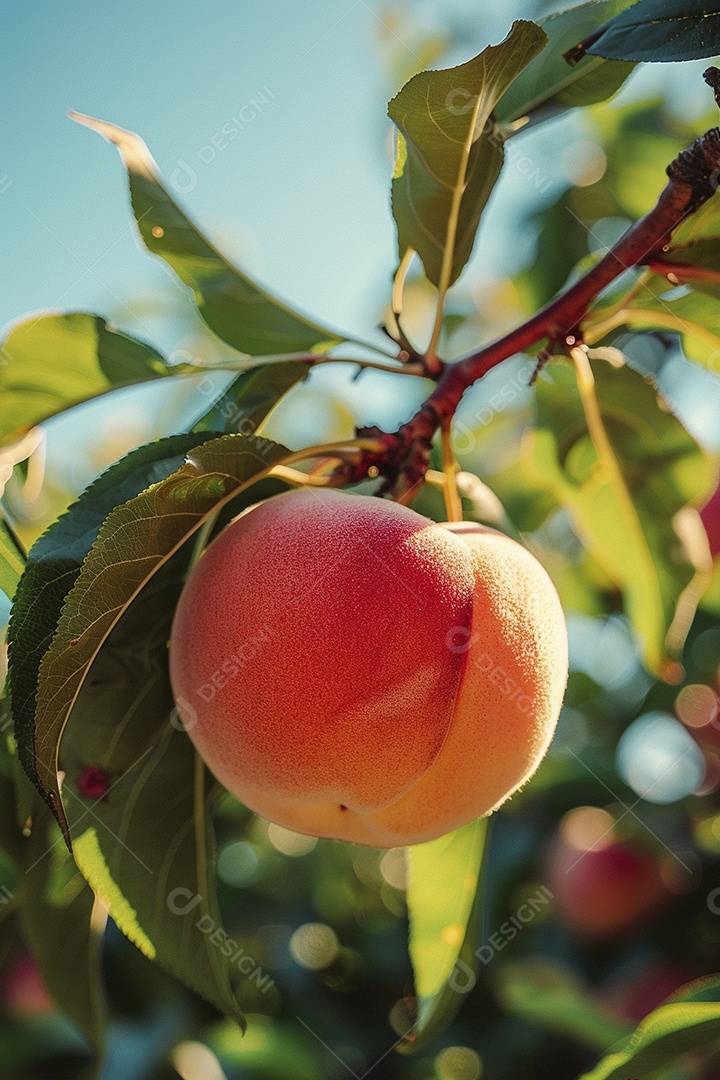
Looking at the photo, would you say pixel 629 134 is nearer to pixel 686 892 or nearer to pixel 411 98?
pixel 411 98

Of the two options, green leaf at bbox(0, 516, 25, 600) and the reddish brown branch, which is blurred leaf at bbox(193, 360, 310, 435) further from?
green leaf at bbox(0, 516, 25, 600)

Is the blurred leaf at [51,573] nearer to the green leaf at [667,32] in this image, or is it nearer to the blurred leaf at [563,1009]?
the green leaf at [667,32]

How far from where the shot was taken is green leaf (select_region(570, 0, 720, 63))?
73 centimetres

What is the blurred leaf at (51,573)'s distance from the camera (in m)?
0.68

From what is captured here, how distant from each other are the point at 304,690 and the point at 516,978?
1132 mm

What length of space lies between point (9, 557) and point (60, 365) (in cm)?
28

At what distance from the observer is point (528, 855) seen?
1.85 metres

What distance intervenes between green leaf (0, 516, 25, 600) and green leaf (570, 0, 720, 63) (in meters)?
0.66

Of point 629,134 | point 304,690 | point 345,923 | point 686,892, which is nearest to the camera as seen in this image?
point 304,690

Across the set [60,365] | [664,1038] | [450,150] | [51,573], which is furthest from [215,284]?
[664,1038]

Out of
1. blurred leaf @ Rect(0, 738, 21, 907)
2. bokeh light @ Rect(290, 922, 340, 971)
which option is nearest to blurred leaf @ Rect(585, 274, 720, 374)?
blurred leaf @ Rect(0, 738, 21, 907)

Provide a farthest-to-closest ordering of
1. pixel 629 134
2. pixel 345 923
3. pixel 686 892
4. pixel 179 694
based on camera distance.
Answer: pixel 345 923 → pixel 686 892 → pixel 629 134 → pixel 179 694

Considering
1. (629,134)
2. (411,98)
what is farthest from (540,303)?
(411,98)

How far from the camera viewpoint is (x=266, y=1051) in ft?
5.25
